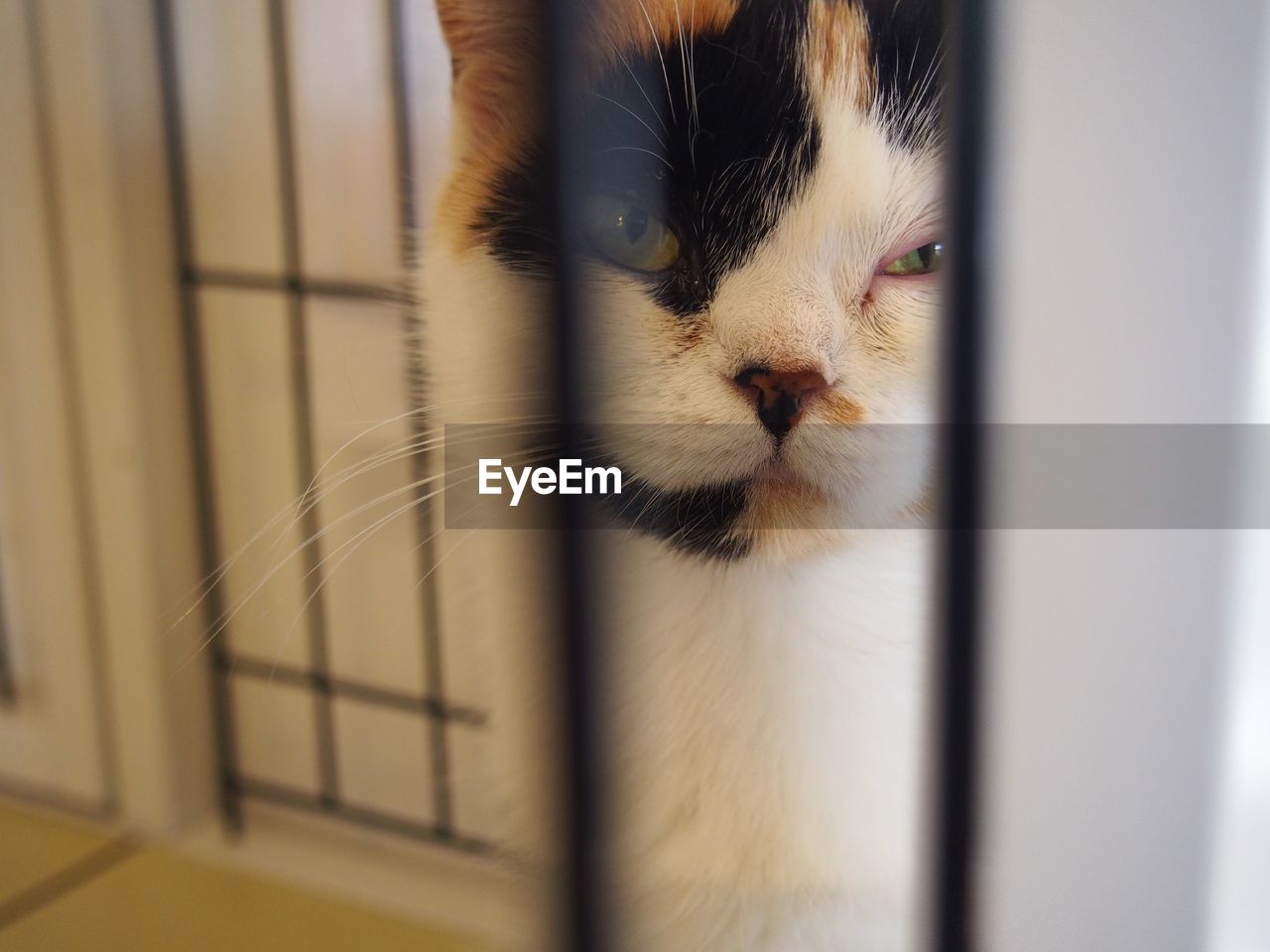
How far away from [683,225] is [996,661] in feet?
0.73

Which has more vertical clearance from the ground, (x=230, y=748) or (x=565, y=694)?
(x=565, y=694)

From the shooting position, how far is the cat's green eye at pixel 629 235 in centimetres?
43

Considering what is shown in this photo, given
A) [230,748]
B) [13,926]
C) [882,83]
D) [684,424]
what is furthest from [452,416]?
[13,926]

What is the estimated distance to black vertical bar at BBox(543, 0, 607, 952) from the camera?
17.3 inches

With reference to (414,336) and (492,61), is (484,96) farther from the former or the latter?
(414,336)

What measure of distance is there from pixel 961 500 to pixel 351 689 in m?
0.57

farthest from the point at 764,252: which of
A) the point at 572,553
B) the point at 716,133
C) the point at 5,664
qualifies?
the point at 5,664

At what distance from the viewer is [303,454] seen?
720mm

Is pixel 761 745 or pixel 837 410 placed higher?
pixel 837 410

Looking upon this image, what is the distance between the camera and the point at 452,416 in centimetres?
51

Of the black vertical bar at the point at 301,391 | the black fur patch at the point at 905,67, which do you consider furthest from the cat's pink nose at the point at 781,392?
the black vertical bar at the point at 301,391

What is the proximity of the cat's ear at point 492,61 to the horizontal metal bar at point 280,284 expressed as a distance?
20 centimetres

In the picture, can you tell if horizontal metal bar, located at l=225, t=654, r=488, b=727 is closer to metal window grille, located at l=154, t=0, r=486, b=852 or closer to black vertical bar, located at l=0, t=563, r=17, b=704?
metal window grille, located at l=154, t=0, r=486, b=852

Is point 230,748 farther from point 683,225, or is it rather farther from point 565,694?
point 683,225
